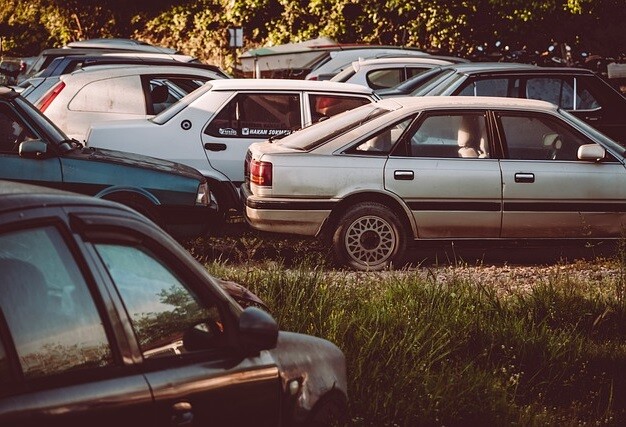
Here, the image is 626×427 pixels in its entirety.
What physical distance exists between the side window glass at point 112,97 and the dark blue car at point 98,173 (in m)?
3.49

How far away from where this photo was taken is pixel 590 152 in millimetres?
10875

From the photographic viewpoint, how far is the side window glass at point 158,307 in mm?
3799

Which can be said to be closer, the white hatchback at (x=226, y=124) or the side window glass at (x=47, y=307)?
the side window glass at (x=47, y=307)

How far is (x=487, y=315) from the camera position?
26.5 feet

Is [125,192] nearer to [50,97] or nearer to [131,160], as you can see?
[131,160]

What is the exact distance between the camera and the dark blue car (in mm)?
9828

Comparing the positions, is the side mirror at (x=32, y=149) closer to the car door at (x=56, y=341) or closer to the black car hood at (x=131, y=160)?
the black car hood at (x=131, y=160)

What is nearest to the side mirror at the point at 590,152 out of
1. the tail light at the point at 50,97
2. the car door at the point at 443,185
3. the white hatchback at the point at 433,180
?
the white hatchback at the point at 433,180

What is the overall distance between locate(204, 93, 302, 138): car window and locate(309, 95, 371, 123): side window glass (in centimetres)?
16

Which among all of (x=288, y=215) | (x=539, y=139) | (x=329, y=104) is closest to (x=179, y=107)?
(x=329, y=104)

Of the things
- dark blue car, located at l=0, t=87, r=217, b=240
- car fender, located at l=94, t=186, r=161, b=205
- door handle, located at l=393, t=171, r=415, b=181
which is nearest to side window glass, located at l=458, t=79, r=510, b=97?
door handle, located at l=393, t=171, r=415, b=181

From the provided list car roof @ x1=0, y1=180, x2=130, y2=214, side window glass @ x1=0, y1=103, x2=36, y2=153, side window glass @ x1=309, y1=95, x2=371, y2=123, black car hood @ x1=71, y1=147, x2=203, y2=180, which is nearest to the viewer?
car roof @ x1=0, y1=180, x2=130, y2=214

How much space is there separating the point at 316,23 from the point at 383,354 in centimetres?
2720

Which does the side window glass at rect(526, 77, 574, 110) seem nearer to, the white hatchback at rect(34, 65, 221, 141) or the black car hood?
the white hatchback at rect(34, 65, 221, 141)
